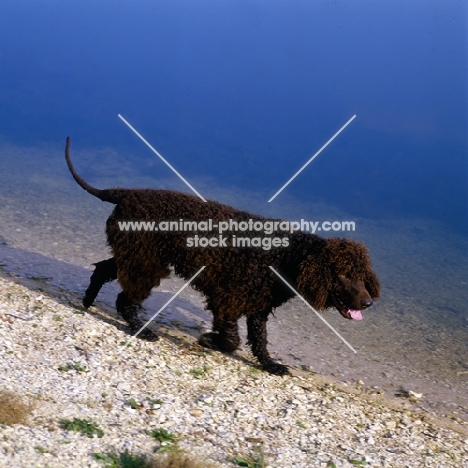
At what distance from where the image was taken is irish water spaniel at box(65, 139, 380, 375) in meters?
5.64

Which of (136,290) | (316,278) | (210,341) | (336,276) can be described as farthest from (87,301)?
(336,276)

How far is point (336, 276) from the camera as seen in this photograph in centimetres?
562

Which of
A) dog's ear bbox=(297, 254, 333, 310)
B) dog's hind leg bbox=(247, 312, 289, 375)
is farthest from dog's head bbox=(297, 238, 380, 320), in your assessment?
dog's hind leg bbox=(247, 312, 289, 375)

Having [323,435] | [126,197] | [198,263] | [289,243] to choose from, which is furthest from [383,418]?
[126,197]

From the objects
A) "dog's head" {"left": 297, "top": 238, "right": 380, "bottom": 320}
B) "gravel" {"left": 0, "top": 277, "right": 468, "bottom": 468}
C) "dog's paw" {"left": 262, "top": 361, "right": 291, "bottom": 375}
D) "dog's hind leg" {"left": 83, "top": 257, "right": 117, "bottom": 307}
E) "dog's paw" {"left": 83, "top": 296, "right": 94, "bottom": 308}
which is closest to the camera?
"gravel" {"left": 0, "top": 277, "right": 468, "bottom": 468}

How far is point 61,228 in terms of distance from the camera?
1061 cm

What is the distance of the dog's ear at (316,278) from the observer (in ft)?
18.4

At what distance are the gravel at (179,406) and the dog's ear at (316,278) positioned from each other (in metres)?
0.84

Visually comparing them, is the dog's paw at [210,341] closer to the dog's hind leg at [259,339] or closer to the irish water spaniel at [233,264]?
the irish water spaniel at [233,264]

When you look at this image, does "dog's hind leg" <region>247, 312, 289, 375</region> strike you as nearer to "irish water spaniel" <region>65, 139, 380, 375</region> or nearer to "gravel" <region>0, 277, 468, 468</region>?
"irish water spaniel" <region>65, 139, 380, 375</region>

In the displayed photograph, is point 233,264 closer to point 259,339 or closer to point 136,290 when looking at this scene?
point 259,339

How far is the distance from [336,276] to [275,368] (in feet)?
3.54

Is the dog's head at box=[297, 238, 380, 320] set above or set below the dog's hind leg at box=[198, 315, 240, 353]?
above

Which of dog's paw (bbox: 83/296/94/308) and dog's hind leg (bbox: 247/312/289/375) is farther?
dog's paw (bbox: 83/296/94/308)
